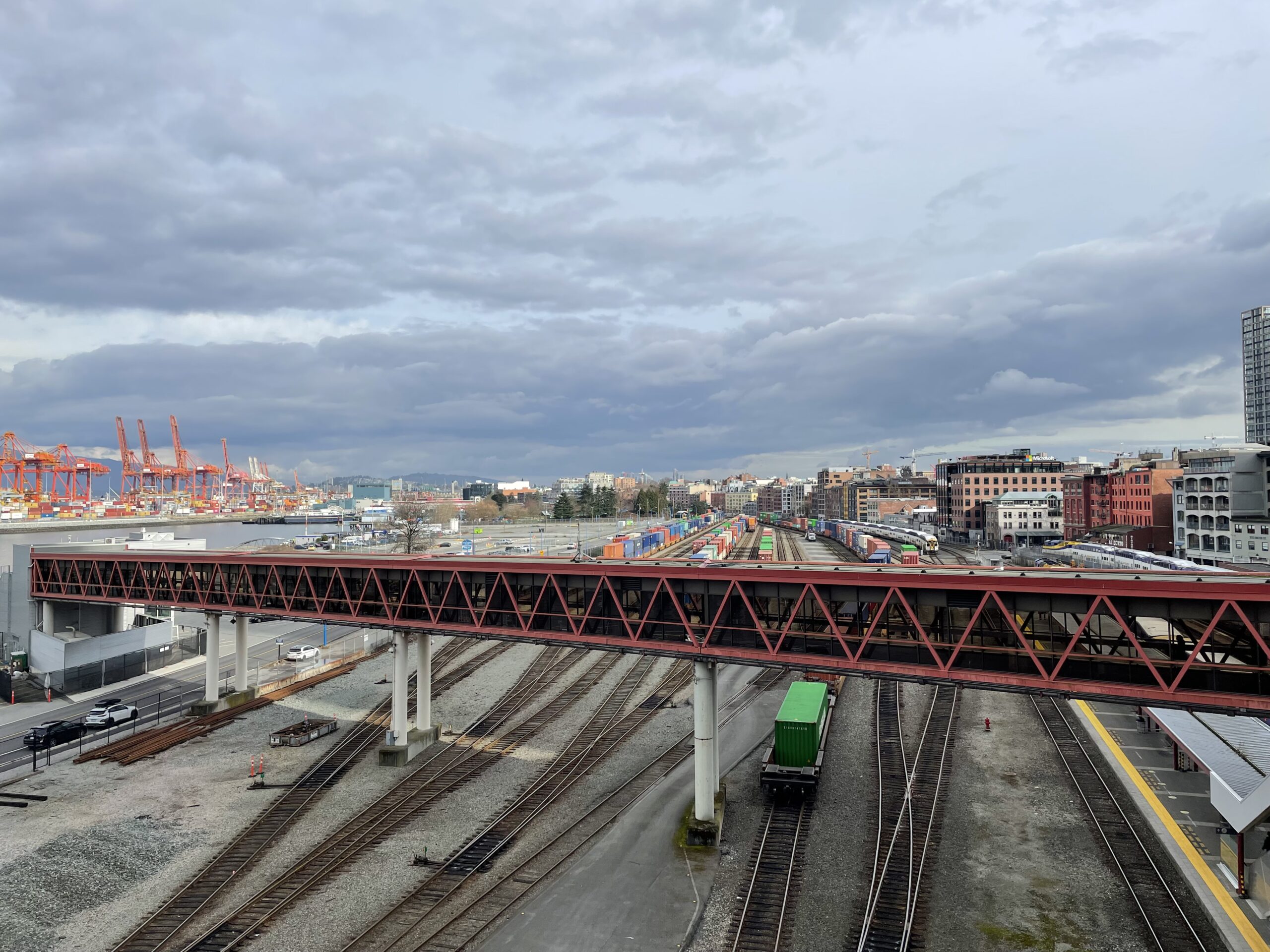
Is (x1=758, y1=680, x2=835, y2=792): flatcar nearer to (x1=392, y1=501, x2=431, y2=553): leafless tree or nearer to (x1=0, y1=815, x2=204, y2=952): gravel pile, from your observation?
(x1=0, y1=815, x2=204, y2=952): gravel pile

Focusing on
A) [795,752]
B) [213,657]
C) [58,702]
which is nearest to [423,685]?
[213,657]

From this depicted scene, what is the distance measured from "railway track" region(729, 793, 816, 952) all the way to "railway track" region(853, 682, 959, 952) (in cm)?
248

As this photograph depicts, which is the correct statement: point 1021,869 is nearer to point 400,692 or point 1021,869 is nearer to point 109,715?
point 400,692

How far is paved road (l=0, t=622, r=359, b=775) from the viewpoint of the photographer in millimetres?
40750

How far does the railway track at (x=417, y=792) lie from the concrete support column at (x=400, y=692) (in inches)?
77.9

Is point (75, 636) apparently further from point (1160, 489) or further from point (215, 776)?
point (1160, 489)

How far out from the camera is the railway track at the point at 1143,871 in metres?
21.5

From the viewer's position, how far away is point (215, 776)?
35.5 meters

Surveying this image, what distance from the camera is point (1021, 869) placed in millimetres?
25844

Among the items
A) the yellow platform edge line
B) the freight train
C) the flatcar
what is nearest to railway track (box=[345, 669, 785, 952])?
the flatcar

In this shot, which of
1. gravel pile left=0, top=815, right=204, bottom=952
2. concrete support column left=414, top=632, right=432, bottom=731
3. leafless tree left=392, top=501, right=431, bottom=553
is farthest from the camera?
leafless tree left=392, top=501, right=431, bottom=553

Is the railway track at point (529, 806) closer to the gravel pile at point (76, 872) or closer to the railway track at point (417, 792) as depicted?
the railway track at point (417, 792)

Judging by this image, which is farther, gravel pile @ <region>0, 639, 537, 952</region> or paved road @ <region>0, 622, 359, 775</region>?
paved road @ <region>0, 622, 359, 775</region>

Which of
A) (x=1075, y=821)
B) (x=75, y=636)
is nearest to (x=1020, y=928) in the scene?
(x=1075, y=821)
